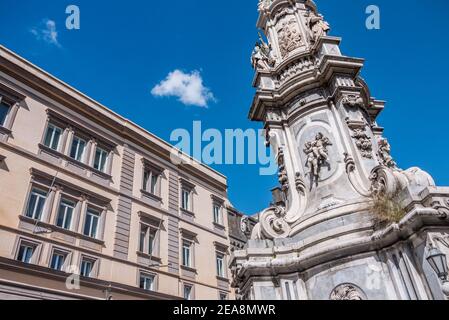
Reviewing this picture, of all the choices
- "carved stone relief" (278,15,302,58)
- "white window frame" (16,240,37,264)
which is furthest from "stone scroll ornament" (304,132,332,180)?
"white window frame" (16,240,37,264)

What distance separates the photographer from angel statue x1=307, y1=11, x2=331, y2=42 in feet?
34.2

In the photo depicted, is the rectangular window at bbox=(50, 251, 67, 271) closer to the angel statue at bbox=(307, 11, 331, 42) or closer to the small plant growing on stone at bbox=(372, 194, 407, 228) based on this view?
the small plant growing on stone at bbox=(372, 194, 407, 228)

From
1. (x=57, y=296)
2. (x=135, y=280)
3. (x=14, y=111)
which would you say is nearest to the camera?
(x=57, y=296)

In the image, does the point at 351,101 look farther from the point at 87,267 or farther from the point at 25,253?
the point at 87,267

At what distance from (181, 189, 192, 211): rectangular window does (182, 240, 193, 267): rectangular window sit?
2542 millimetres

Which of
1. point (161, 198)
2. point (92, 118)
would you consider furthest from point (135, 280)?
point (92, 118)

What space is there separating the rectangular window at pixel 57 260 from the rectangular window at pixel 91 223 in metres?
1.64

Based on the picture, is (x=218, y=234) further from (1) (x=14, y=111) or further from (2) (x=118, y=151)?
(1) (x=14, y=111)

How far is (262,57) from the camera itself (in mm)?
11484

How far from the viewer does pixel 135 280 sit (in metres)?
17.3

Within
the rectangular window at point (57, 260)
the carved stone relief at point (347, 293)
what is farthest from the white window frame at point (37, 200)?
the carved stone relief at point (347, 293)

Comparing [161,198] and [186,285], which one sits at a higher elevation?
[161,198]
